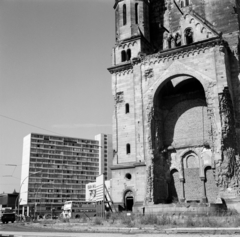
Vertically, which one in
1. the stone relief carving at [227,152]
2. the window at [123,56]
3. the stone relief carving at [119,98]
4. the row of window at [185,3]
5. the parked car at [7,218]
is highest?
the row of window at [185,3]

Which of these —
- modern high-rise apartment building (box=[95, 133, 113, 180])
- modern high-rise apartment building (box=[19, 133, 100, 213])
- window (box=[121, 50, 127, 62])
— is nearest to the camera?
window (box=[121, 50, 127, 62])

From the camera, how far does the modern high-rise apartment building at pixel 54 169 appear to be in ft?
331

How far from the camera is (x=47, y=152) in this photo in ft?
346

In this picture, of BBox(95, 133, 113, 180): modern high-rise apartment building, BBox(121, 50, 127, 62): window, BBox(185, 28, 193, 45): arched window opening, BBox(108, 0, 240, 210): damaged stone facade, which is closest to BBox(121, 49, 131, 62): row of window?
BBox(121, 50, 127, 62): window

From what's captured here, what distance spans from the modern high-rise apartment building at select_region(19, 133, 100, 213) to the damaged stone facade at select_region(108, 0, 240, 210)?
196 feet

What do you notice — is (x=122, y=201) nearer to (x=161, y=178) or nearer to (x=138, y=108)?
(x=161, y=178)

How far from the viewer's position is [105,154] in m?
118

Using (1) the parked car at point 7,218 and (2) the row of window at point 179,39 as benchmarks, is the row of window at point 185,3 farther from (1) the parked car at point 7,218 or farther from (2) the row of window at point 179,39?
(1) the parked car at point 7,218

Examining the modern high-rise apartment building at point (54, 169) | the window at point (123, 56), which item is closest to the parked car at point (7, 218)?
the window at point (123, 56)

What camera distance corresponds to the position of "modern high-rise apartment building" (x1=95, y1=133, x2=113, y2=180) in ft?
380

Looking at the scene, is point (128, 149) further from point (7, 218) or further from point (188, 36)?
point (7, 218)

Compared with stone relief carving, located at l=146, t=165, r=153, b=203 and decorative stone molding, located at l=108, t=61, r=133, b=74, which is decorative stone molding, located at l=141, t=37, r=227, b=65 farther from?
stone relief carving, located at l=146, t=165, r=153, b=203

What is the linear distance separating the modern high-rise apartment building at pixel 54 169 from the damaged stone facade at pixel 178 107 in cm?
5984

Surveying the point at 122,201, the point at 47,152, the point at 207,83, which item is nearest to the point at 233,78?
the point at 207,83
